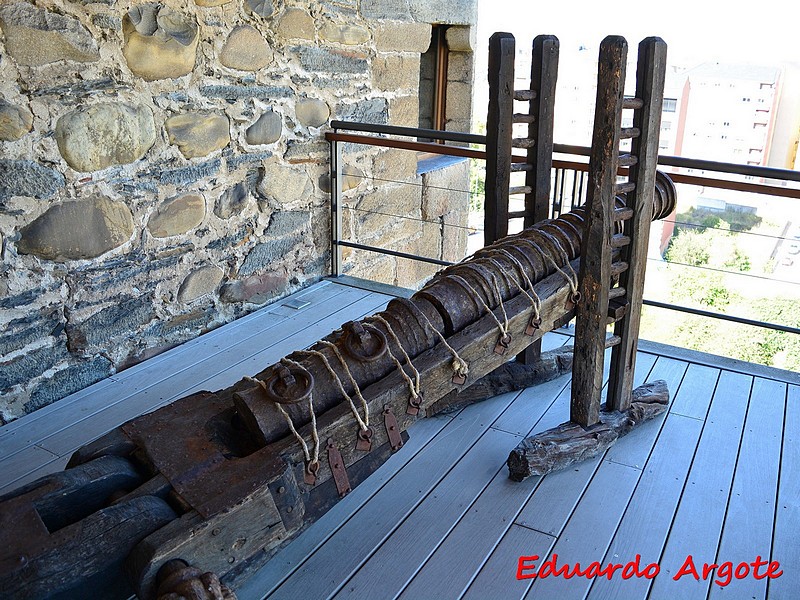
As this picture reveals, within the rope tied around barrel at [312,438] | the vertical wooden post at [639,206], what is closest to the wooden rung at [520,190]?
the vertical wooden post at [639,206]

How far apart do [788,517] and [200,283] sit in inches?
86.0

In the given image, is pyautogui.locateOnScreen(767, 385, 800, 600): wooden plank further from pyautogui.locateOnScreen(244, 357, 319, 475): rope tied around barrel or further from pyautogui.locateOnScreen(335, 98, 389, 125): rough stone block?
pyautogui.locateOnScreen(335, 98, 389, 125): rough stone block

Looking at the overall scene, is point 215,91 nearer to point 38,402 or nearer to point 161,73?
point 161,73

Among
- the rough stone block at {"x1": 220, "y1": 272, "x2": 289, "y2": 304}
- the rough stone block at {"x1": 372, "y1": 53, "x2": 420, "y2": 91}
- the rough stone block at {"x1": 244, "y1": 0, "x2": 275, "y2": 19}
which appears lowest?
the rough stone block at {"x1": 220, "y1": 272, "x2": 289, "y2": 304}

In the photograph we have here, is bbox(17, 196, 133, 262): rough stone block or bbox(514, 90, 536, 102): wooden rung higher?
bbox(514, 90, 536, 102): wooden rung

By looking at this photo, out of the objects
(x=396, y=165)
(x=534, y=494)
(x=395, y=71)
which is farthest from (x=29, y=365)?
(x=395, y=71)

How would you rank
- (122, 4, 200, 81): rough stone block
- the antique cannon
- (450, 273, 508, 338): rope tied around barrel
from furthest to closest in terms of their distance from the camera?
(122, 4, 200, 81): rough stone block → (450, 273, 508, 338): rope tied around barrel → the antique cannon

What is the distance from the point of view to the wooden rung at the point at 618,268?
2.08 metres

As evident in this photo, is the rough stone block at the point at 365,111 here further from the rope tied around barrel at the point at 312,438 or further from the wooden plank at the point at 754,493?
the rope tied around barrel at the point at 312,438

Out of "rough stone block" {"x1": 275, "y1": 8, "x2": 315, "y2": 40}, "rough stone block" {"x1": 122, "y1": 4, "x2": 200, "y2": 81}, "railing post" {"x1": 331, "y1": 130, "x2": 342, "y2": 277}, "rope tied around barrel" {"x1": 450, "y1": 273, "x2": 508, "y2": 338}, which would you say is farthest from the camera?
"railing post" {"x1": 331, "y1": 130, "x2": 342, "y2": 277}

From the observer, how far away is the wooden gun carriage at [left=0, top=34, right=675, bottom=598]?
1233 mm

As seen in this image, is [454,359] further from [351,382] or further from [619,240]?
[619,240]

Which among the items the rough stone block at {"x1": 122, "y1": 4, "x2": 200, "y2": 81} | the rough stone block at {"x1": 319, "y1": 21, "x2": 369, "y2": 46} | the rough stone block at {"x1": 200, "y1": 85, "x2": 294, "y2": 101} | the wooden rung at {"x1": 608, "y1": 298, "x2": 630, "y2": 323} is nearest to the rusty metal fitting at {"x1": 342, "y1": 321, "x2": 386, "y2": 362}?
the wooden rung at {"x1": 608, "y1": 298, "x2": 630, "y2": 323}

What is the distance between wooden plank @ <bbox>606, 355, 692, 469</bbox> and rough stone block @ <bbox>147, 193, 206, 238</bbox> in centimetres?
174
